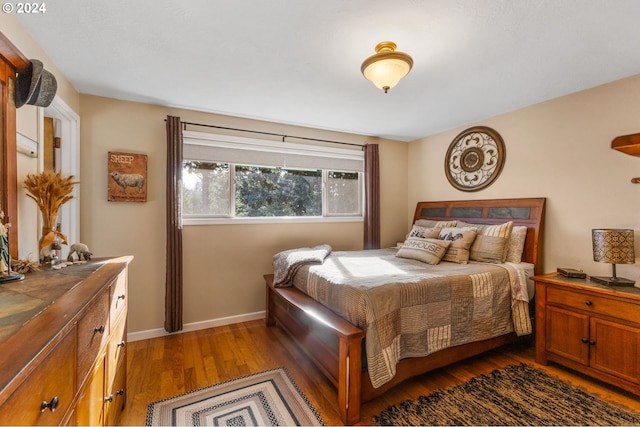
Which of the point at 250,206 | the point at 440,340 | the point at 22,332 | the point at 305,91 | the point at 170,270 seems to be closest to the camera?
the point at 22,332

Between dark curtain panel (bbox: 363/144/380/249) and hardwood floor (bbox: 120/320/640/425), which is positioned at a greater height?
dark curtain panel (bbox: 363/144/380/249)

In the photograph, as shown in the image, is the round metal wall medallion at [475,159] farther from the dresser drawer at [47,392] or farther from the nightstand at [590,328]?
the dresser drawer at [47,392]

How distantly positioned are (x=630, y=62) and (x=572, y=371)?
2422 millimetres

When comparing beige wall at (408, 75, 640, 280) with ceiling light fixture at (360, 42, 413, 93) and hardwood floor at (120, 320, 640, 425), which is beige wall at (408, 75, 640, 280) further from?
ceiling light fixture at (360, 42, 413, 93)

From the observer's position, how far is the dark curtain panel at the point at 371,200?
3971 mm

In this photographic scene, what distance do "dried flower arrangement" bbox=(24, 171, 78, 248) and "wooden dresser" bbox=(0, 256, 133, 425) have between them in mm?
236

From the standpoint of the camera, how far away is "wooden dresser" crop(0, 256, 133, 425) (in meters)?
0.62

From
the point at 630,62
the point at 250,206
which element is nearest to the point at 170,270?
the point at 250,206

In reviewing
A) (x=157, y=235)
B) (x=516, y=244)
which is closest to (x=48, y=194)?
(x=157, y=235)

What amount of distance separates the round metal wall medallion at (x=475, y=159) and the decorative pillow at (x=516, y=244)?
28.1 inches

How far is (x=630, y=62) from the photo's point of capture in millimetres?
2117

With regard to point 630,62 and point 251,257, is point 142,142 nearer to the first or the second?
point 251,257

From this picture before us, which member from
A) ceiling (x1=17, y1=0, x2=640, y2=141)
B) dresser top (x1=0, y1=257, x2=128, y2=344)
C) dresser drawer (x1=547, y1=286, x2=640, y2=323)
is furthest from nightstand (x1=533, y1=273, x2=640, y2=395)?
dresser top (x1=0, y1=257, x2=128, y2=344)

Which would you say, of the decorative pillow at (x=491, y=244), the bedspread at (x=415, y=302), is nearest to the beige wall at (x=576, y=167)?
the decorative pillow at (x=491, y=244)
